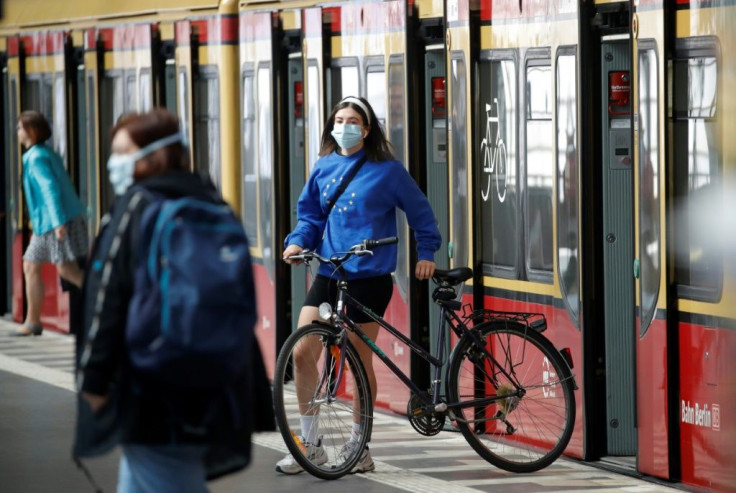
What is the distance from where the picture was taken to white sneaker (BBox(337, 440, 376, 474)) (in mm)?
8625

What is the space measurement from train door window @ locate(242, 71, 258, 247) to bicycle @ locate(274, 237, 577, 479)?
4.08m

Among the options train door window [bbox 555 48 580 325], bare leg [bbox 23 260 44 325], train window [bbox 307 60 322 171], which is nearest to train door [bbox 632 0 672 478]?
train door window [bbox 555 48 580 325]

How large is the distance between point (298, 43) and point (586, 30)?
11.9 feet

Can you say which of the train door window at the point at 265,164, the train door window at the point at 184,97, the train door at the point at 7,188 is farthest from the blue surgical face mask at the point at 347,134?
the train door at the point at 7,188

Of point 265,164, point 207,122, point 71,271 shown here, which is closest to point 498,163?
point 265,164

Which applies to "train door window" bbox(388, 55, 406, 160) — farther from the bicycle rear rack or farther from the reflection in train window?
the reflection in train window

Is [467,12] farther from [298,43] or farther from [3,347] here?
[3,347]

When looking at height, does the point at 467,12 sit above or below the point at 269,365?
above

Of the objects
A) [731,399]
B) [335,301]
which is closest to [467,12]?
[335,301]

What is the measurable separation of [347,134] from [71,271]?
617cm

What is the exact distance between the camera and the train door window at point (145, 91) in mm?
14680

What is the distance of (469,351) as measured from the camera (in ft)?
28.5

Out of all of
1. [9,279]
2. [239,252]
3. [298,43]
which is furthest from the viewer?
[9,279]

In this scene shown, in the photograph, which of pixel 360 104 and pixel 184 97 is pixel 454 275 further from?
pixel 184 97
